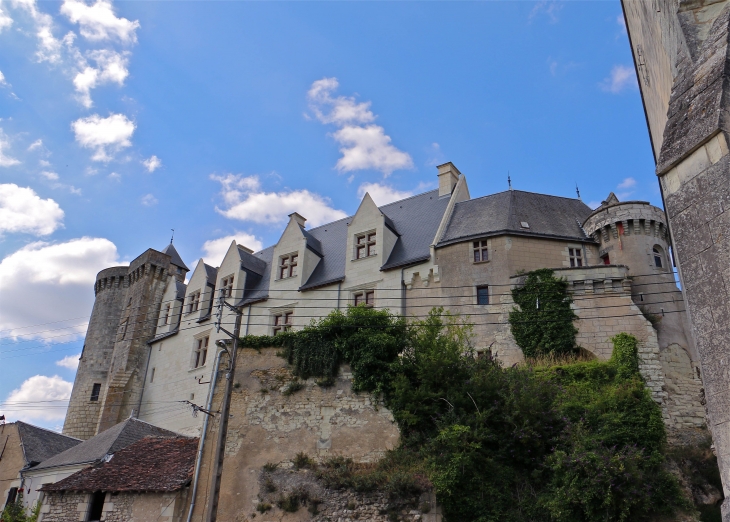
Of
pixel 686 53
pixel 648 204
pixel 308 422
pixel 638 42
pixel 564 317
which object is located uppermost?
pixel 648 204

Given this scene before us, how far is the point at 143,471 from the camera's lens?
19.1m

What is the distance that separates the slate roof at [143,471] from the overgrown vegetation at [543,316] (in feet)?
40.9

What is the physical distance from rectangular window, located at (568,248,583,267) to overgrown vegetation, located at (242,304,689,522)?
488cm

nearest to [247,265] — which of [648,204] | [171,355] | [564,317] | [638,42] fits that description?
[171,355]

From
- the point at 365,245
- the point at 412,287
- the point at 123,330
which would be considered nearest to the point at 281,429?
the point at 412,287

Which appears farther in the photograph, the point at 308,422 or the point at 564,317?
the point at 564,317

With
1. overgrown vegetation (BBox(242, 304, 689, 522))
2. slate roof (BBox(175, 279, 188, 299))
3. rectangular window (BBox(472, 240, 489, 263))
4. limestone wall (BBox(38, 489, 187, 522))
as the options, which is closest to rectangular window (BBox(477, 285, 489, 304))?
rectangular window (BBox(472, 240, 489, 263))

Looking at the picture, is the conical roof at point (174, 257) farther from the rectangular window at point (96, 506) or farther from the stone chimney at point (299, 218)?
the rectangular window at point (96, 506)

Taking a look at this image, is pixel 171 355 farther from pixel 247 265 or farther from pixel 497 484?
pixel 497 484

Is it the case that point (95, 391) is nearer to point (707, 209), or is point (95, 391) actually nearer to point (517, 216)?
point (517, 216)

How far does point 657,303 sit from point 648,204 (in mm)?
3929

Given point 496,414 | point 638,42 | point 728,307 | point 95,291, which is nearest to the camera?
point 728,307

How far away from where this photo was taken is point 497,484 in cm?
1527

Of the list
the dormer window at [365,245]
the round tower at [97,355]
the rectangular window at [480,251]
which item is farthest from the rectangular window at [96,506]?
the round tower at [97,355]
